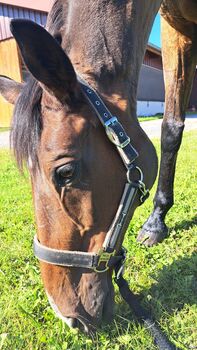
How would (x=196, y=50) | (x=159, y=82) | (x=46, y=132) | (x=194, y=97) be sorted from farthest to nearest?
1. (x=194, y=97)
2. (x=159, y=82)
3. (x=196, y=50)
4. (x=46, y=132)

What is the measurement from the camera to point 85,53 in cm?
145

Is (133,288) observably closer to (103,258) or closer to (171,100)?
(103,258)

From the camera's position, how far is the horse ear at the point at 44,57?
3.75 ft

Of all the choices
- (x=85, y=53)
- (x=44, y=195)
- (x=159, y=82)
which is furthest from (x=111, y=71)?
(x=159, y=82)

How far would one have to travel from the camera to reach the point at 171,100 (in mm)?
2783

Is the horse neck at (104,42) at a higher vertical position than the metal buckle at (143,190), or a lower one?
higher

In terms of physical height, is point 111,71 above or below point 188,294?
above

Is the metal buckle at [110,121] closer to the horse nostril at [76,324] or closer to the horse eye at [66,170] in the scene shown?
the horse eye at [66,170]

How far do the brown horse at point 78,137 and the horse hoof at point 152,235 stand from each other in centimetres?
100

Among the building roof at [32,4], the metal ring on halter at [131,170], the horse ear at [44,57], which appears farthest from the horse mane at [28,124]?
the building roof at [32,4]

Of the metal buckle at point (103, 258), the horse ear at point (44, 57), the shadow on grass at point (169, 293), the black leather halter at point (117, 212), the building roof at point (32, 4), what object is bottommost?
the shadow on grass at point (169, 293)

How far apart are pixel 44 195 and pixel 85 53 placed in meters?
0.61

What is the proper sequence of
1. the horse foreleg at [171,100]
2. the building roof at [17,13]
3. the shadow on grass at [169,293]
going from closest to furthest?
the shadow on grass at [169,293] → the horse foreleg at [171,100] → the building roof at [17,13]

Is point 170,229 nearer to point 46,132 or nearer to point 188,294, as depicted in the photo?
point 188,294
